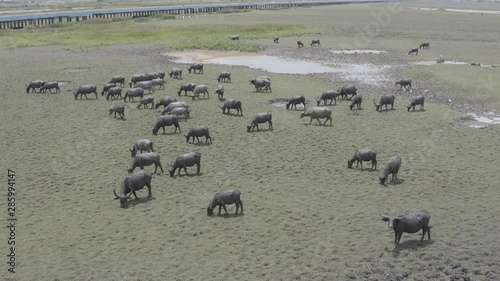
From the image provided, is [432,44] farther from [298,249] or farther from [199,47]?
[298,249]

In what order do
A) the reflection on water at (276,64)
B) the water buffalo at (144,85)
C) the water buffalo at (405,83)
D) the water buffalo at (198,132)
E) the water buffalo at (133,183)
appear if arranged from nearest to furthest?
the water buffalo at (133,183), the water buffalo at (198,132), the water buffalo at (144,85), the water buffalo at (405,83), the reflection on water at (276,64)

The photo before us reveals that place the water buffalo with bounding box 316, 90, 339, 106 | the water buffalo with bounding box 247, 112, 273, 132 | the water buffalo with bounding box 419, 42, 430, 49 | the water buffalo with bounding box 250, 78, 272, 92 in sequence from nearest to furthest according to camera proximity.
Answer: the water buffalo with bounding box 247, 112, 273, 132 < the water buffalo with bounding box 316, 90, 339, 106 < the water buffalo with bounding box 250, 78, 272, 92 < the water buffalo with bounding box 419, 42, 430, 49

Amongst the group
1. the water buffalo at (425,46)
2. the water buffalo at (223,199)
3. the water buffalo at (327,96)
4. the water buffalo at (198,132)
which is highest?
the water buffalo at (425,46)

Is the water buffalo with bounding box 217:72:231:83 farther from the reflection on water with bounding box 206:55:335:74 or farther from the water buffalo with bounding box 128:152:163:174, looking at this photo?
the water buffalo with bounding box 128:152:163:174

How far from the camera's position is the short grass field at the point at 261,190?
1227 centimetres

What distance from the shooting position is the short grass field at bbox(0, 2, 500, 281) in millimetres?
12273

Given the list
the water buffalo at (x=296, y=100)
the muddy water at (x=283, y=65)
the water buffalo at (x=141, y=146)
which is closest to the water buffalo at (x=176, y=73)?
the muddy water at (x=283, y=65)

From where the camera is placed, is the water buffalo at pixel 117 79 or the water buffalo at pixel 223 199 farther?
the water buffalo at pixel 117 79

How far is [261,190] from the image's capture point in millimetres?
16953

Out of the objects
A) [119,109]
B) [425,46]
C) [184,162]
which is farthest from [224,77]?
[425,46]

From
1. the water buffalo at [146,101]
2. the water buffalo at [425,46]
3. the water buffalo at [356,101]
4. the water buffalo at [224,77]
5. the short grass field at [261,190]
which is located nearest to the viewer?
the short grass field at [261,190]

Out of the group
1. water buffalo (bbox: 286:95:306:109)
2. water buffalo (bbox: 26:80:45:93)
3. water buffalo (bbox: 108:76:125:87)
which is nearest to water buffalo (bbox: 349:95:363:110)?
water buffalo (bbox: 286:95:306:109)

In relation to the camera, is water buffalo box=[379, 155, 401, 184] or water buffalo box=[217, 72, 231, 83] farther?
water buffalo box=[217, 72, 231, 83]

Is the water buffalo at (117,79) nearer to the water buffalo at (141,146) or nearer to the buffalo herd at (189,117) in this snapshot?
the buffalo herd at (189,117)
